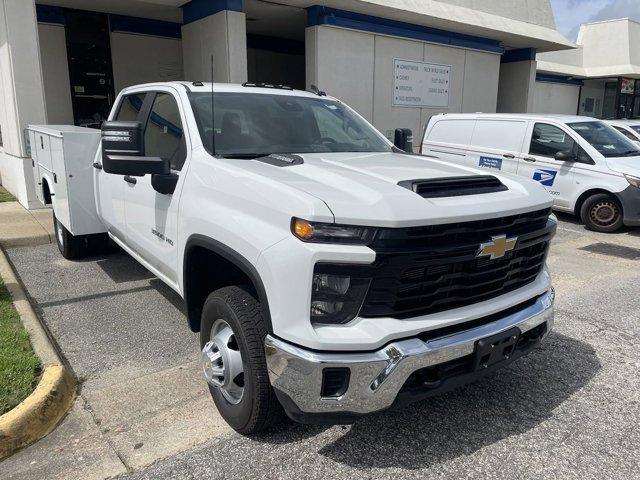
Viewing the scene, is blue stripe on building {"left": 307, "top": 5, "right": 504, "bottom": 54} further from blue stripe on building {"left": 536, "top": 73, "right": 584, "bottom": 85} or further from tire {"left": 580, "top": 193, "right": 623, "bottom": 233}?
blue stripe on building {"left": 536, "top": 73, "right": 584, "bottom": 85}

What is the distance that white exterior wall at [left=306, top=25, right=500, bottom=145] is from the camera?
1164 cm

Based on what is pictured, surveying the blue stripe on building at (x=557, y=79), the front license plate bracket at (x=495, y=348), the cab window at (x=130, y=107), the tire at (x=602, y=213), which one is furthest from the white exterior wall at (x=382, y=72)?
the front license plate bracket at (x=495, y=348)

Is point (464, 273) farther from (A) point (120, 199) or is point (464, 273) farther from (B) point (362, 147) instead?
(A) point (120, 199)

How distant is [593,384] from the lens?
3525mm

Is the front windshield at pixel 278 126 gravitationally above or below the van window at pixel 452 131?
above

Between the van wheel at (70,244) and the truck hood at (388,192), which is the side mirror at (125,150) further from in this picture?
the van wheel at (70,244)

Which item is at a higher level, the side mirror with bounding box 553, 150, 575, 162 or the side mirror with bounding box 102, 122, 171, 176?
the side mirror with bounding box 102, 122, 171, 176

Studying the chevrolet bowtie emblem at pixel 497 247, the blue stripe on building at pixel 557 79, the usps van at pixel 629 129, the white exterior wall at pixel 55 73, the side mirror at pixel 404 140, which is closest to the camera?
the chevrolet bowtie emblem at pixel 497 247

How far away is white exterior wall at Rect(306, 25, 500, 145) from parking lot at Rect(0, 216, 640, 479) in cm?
844

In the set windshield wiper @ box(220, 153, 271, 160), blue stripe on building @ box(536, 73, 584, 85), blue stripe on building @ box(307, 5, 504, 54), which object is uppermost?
blue stripe on building @ box(307, 5, 504, 54)

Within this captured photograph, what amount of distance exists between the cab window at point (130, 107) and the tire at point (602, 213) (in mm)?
7114

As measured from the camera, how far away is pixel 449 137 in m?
10.5

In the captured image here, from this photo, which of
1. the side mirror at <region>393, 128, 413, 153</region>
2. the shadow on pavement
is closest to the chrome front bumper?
the shadow on pavement

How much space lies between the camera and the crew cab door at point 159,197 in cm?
349
